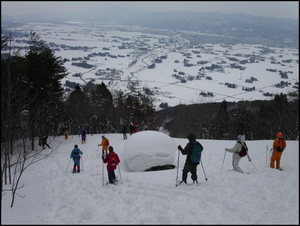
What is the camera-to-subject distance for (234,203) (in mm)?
6953

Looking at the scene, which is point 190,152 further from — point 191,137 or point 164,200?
point 164,200

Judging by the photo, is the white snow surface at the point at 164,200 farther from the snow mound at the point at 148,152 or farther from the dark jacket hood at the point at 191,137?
the dark jacket hood at the point at 191,137

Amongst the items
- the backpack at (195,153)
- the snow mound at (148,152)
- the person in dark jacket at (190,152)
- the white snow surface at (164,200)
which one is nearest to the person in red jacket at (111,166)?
Answer: the white snow surface at (164,200)

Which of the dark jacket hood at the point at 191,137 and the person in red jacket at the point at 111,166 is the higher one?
the dark jacket hood at the point at 191,137

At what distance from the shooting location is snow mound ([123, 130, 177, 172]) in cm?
1168

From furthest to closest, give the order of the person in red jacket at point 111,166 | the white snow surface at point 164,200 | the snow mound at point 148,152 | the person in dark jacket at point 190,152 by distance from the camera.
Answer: the snow mound at point 148,152 → the person in red jacket at point 111,166 → the person in dark jacket at point 190,152 → the white snow surface at point 164,200

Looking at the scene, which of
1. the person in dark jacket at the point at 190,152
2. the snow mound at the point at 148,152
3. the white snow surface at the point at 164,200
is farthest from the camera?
the snow mound at the point at 148,152

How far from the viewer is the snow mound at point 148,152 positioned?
38.3 ft

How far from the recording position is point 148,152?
11.8m

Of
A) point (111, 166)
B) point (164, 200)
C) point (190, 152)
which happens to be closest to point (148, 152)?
point (111, 166)

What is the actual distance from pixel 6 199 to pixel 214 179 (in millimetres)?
7608

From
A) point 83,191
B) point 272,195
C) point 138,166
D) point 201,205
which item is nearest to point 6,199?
point 83,191

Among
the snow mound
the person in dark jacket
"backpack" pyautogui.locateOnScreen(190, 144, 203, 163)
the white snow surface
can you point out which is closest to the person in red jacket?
the white snow surface

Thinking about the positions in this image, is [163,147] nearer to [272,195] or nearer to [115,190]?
[115,190]
